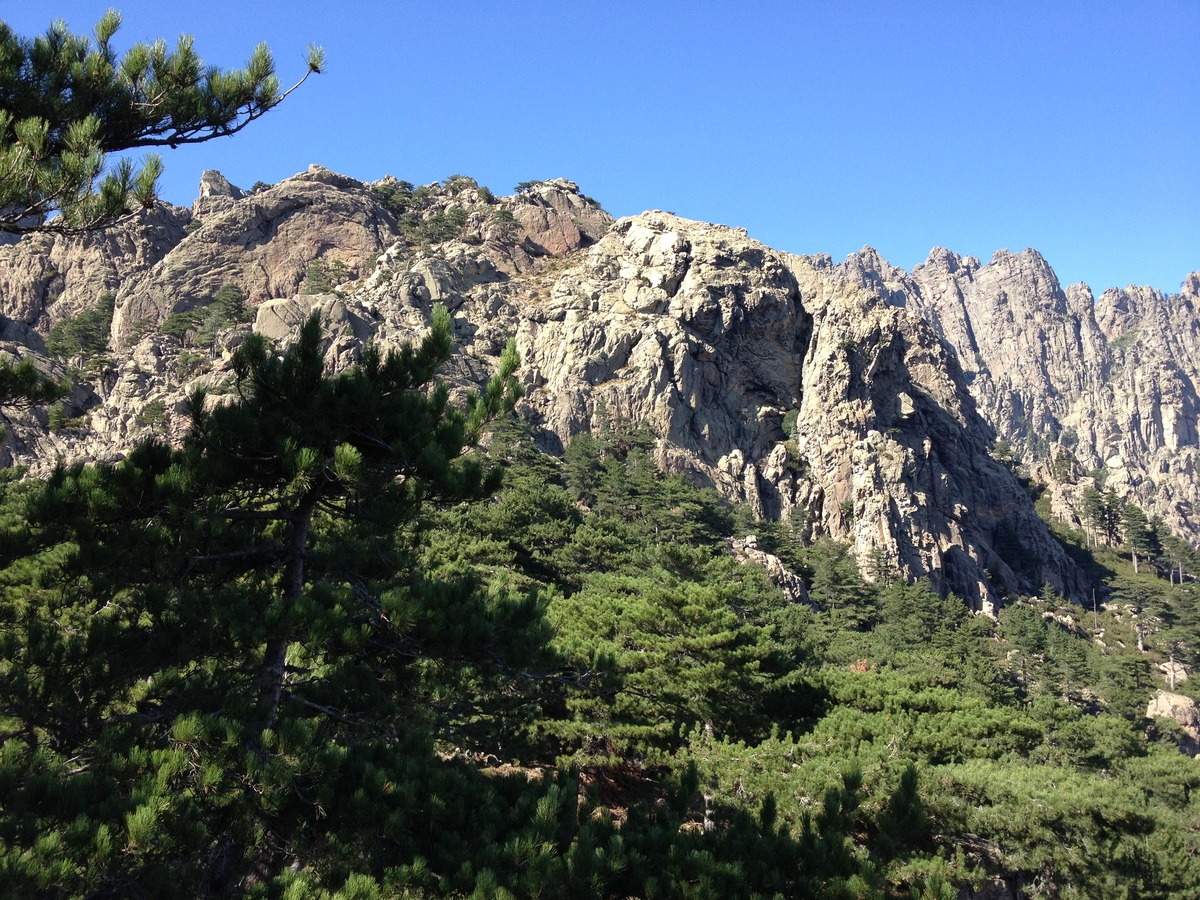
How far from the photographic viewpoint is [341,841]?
5.66 m

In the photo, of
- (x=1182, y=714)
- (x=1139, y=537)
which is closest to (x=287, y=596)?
(x=1182, y=714)

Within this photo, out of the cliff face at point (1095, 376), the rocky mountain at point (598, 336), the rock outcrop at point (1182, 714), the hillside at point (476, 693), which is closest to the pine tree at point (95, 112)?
the hillside at point (476, 693)

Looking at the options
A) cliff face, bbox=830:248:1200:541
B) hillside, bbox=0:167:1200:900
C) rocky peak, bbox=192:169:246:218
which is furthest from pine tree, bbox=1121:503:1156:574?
rocky peak, bbox=192:169:246:218

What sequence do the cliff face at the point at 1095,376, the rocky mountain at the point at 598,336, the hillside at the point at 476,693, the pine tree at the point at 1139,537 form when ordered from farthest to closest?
the cliff face at the point at 1095,376
the pine tree at the point at 1139,537
the rocky mountain at the point at 598,336
the hillside at the point at 476,693

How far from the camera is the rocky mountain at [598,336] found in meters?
54.5

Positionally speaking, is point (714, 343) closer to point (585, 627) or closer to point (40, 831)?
point (585, 627)

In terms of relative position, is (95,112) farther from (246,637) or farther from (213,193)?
(213,193)

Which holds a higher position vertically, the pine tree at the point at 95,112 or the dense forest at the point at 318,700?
the pine tree at the point at 95,112

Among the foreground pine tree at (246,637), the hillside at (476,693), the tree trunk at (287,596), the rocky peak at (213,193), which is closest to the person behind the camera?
the foreground pine tree at (246,637)

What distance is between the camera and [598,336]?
5753 centimetres

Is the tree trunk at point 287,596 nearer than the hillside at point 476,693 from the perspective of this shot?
No

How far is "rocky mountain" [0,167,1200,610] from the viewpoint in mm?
54500

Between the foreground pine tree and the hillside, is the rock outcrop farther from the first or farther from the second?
the foreground pine tree

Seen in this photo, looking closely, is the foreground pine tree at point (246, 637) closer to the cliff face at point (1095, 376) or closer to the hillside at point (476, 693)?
the hillside at point (476, 693)
